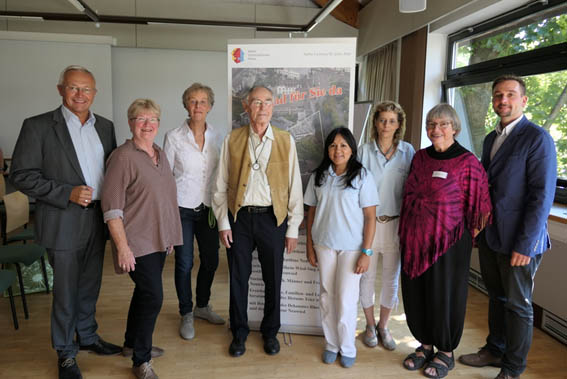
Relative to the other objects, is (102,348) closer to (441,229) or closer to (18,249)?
(18,249)

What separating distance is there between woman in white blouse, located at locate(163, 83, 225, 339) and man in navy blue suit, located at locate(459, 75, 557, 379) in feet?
5.87

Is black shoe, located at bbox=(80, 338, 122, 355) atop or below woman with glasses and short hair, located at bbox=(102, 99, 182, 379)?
below

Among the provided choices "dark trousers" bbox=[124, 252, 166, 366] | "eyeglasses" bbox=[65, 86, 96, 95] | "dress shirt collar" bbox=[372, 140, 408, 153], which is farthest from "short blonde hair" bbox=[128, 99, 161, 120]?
"dress shirt collar" bbox=[372, 140, 408, 153]

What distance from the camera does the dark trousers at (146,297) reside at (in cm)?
222

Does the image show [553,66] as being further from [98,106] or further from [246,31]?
[98,106]

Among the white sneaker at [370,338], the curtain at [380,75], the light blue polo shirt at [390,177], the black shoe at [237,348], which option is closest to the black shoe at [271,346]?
the black shoe at [237,348]

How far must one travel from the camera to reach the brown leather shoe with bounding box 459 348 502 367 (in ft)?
8.73

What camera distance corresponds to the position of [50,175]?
2246 millimetres

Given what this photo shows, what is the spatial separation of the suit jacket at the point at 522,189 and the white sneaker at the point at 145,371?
2148mm

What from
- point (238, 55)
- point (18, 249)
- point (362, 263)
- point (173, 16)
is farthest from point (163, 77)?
point (362, 263)

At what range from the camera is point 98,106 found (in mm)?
6840

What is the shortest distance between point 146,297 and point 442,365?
1.83 m

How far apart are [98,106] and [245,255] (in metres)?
5.42

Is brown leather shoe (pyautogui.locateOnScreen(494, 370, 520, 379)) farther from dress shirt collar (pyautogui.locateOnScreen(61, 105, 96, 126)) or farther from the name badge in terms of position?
dress shirt collar (pyautogui.locateOnScreen(61, 105, 96, 126))
